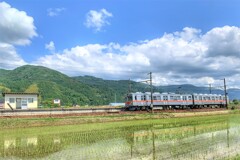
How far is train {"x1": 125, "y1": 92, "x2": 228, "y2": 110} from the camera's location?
51.1 m

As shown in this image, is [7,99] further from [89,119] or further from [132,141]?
[132,141]

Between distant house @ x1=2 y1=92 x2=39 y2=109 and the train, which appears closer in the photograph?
distant house @ x1=2 y1=92 x2=39 y2=109

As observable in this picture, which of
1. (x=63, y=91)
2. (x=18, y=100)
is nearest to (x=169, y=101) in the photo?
(x=18, y=100)

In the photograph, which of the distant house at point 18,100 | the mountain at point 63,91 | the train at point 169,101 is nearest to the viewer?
the distant house at point 18,100

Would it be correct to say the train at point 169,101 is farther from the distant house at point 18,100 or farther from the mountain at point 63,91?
the mountain at point 63,91

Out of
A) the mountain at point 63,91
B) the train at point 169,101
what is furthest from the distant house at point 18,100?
the mountain at point 63,91

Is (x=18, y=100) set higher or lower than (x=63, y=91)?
lower

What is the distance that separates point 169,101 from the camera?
5691cm

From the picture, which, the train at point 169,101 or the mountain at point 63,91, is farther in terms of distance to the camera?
the mountain at point 63,91

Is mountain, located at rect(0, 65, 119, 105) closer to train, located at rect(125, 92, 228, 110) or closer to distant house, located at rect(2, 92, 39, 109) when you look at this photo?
distant house, located at rect(2, 92, 39, 109)

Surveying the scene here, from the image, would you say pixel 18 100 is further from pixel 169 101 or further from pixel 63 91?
pixel 63 91

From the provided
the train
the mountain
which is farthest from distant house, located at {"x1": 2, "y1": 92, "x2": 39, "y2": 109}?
the mountain

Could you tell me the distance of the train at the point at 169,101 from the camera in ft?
168

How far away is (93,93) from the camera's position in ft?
510
